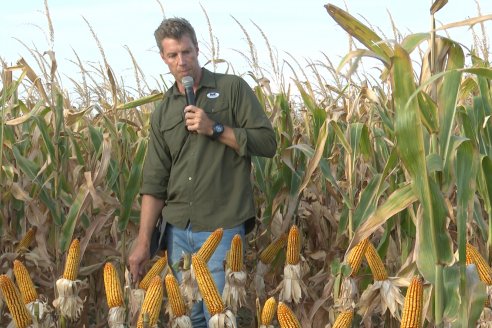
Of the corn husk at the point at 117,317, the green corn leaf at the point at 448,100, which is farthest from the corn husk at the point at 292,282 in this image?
the green corn leaf at the point at 448,100

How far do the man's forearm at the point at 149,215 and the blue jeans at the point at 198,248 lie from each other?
0.10 meters

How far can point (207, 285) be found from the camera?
3.17 m

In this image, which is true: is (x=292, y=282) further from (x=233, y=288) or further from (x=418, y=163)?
(x=418, y=163)

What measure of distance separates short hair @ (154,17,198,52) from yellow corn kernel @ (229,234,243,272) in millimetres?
1186

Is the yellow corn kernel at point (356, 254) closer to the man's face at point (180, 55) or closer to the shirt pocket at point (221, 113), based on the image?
the shirt pocket at point (221, 113)

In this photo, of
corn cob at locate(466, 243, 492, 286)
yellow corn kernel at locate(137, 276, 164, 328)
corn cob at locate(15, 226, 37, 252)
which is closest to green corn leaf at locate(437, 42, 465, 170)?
corn cob at locate(466, 243, 492, 286)

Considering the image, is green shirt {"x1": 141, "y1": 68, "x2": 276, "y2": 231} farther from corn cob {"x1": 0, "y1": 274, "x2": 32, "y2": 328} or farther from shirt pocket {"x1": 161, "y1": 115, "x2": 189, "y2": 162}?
corn cob {"x1": 0, "y1": 274, "x2": 32, "y2": 328}

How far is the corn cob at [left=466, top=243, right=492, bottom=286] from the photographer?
3475 millimetres

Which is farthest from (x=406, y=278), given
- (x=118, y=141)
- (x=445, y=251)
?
(x=118, y=141)

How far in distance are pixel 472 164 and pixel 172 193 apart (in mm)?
1887

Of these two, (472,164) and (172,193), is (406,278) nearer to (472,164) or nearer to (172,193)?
(472,164)

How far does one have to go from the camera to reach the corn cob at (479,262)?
3.47m

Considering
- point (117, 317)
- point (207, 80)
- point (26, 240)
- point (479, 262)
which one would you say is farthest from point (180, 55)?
point (479, 262)

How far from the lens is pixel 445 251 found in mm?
3041
